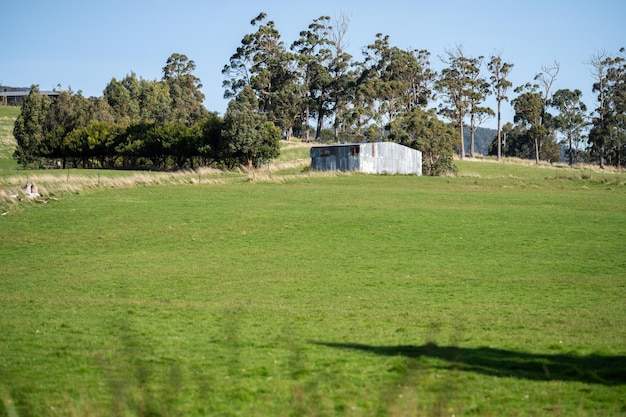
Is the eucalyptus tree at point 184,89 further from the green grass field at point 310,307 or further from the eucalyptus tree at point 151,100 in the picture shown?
the green grass field at point 310,307

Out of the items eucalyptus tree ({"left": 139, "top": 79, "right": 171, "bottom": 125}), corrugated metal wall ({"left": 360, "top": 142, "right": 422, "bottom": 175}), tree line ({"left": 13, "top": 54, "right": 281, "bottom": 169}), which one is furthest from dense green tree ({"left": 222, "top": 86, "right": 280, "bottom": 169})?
eucalyptus tree ({"left": 139, "top": 79, "right": 171, "bottom": 125})

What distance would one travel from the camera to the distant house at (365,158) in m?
73.9

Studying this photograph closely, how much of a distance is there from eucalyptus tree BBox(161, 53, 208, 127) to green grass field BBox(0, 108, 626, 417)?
7688 cm

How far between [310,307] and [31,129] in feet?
293

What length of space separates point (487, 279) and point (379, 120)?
319 feet

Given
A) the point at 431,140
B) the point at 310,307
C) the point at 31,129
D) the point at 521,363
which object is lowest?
the point at 310,307

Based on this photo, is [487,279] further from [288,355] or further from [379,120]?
[379,120]

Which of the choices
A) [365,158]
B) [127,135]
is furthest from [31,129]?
[365,158]

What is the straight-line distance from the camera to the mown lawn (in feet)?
32.4

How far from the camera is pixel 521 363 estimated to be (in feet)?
37.8

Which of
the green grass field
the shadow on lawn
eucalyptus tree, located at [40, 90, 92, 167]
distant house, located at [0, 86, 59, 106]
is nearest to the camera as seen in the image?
the green grass field

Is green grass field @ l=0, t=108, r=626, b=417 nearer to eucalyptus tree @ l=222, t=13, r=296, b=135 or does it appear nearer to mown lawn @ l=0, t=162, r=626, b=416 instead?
mown lawn @ l=0, t=162, r=626, b=416

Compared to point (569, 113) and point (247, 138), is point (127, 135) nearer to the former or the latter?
point (247, 138)

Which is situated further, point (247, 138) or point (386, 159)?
point (247, 138)
